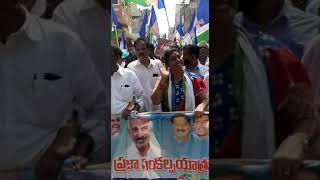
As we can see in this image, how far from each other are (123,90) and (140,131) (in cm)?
Result: 36

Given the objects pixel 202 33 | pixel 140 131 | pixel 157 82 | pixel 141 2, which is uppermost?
pixel 141 2

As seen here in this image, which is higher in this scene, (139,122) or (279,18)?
(279,18)

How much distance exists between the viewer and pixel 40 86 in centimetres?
470

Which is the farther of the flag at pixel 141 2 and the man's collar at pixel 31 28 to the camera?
the man's collar at pixel 31 28

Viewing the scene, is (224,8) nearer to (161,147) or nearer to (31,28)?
(161,147)

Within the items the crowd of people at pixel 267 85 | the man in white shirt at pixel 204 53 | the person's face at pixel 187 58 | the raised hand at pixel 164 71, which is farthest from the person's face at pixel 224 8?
the raised hand at pixel 164 71

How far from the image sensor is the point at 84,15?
15.3 feet

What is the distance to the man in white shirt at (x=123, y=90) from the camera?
4680mm

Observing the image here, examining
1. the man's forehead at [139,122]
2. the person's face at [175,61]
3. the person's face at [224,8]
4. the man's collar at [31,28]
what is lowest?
the man's forehead at [139,122]

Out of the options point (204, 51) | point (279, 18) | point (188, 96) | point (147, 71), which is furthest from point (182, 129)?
point (279, 18)

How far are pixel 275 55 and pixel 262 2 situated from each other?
1.43 ft

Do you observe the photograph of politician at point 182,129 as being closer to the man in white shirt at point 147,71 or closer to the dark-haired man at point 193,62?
the man in white shirt at point 147,71

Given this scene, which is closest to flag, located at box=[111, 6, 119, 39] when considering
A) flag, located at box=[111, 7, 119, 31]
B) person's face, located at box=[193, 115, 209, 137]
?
flag, located at box=[111, 7, 119, 31]

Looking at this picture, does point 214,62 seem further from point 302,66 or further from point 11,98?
point 11,98
